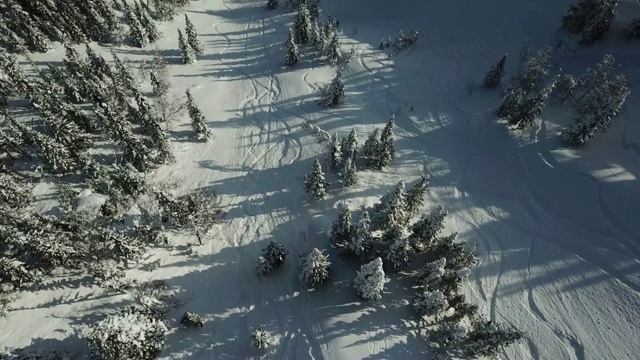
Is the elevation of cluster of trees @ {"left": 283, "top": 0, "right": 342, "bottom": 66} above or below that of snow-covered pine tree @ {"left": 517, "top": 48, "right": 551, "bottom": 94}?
above

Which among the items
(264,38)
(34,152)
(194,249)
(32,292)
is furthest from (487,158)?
(34,152)

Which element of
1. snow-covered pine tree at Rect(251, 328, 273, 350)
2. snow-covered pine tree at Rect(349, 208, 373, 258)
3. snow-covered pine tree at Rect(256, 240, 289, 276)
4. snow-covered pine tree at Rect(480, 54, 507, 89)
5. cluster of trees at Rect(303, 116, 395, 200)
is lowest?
snow-covered pine tree at Rect(251, 328, 273, 350)

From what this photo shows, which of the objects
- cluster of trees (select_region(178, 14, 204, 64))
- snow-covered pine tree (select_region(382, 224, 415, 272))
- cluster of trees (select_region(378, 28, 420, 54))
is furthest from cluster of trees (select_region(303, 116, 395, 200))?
cluster of trees (select_region(178, 14, 204, 64))

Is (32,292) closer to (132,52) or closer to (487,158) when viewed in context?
(132,52)

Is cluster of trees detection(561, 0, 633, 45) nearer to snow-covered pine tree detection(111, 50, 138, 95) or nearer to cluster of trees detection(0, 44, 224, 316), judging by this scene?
cluster of trees detection(0, 44, 224, 316)

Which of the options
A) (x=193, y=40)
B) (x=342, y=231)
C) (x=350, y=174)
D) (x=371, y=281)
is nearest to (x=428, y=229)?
(x=371, y=281)

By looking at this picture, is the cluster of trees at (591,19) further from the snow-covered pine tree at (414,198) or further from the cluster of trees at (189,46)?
the cluster of trees at (189,46)
